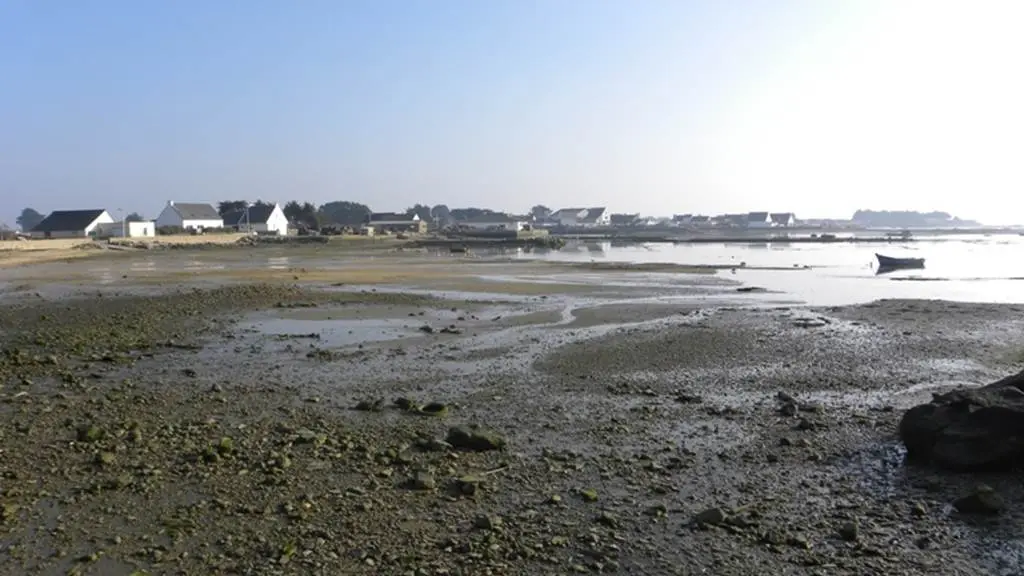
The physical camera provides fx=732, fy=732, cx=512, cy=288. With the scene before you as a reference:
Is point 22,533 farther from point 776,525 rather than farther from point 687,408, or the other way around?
point 687,408

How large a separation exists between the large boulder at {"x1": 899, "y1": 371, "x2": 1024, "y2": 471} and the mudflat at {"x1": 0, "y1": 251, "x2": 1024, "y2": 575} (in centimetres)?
39

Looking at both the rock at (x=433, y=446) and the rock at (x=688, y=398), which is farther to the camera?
the rock at (x=688, y=398)

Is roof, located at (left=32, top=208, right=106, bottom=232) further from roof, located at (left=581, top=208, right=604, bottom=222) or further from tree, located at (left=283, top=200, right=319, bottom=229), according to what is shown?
roof, located at (left=581, top=208, right=604, bottom=222)

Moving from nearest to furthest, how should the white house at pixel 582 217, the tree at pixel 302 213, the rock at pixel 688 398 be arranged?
the rock at pixel 688 398 < the tree at pixel 302 213 < the white house at pixel 582 217

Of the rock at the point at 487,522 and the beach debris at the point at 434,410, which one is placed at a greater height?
the beach debris at the point at 434,410

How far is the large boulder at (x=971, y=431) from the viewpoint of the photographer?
865cm

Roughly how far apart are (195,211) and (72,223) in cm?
1943

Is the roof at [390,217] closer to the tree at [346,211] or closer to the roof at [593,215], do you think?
the tree at [346,211]

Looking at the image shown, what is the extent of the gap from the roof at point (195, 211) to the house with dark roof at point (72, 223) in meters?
11.0

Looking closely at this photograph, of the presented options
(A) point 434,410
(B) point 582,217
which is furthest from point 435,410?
(B) point 582,217

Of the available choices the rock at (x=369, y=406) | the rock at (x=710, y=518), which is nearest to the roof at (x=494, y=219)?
the rock at (x=369, y=406)

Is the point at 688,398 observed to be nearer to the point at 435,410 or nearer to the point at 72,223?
the point at 435,410

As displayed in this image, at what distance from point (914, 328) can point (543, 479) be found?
1691cm

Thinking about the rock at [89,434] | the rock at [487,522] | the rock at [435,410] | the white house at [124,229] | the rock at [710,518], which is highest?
the white house at [124,229]
